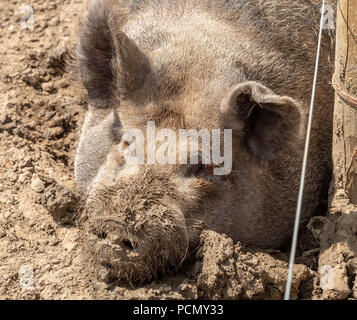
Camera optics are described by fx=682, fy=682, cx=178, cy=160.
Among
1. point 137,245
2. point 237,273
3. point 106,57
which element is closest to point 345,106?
point 237,273

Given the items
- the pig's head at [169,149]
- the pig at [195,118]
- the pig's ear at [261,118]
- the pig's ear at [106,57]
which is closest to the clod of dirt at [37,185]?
the pig at [195,118]

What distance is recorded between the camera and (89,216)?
4.38 m

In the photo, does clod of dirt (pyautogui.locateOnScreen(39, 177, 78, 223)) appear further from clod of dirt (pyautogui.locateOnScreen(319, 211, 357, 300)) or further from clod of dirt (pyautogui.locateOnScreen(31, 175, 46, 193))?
clod of dirt (pyautogui.locateOnScreen(319, 211, 357, 300))

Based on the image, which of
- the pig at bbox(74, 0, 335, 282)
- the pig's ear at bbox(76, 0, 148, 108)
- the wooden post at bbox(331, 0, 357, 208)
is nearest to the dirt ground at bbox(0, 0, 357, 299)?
the pig at bbox(74, 0, 335, 282)

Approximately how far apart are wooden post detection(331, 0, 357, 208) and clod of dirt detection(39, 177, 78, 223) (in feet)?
6.21

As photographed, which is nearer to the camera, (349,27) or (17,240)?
(349,27)

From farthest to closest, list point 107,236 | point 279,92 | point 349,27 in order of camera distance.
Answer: point 279,92 → point 349,27 → point 107,236

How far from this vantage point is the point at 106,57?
527cm

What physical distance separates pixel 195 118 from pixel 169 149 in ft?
0.95

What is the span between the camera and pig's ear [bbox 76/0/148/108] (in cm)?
466

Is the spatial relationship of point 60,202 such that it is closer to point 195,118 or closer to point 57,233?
point 57,233
